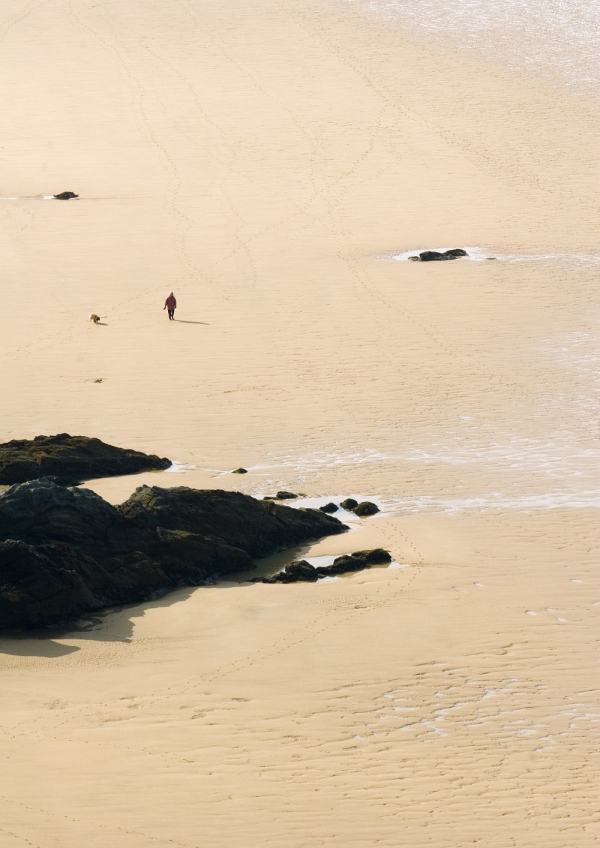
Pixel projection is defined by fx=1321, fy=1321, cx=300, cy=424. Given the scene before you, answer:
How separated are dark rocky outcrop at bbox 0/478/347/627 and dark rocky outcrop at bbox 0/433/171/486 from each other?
2.60 m

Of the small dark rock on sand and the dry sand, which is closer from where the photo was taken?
the dry sand

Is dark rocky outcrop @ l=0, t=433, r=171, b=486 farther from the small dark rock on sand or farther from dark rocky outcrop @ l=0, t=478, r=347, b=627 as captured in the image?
the small dark rock on sand

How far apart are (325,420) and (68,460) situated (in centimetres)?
395

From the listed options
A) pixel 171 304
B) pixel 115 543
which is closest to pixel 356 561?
pixel 115 543

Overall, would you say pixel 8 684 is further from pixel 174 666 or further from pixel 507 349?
pixel 507 349

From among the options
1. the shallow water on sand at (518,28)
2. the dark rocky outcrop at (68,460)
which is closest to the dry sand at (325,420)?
the dark rocky outcrop at (68,460)

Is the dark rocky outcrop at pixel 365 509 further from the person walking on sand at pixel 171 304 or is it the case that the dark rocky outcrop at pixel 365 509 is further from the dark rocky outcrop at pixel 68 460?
the person walking on sand at pixel 171 304

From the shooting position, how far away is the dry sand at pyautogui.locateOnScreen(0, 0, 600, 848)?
24.1 feet

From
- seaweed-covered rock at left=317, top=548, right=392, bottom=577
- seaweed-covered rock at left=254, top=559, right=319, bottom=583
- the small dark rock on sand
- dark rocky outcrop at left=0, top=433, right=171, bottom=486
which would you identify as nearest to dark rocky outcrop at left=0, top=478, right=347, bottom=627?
seaweed-covered rock at left=254, top=559, right=319, bottom=583

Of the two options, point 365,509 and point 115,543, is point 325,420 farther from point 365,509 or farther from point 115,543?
point 115,543

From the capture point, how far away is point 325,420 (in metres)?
16.7

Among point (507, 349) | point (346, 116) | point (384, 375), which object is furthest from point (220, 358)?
point (346, 116)

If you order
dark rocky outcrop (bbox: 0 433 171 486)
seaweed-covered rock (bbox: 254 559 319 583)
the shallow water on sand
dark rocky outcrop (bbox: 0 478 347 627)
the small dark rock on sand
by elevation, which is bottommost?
the small dark rock on sand

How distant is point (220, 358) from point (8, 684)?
1145 centimetres
